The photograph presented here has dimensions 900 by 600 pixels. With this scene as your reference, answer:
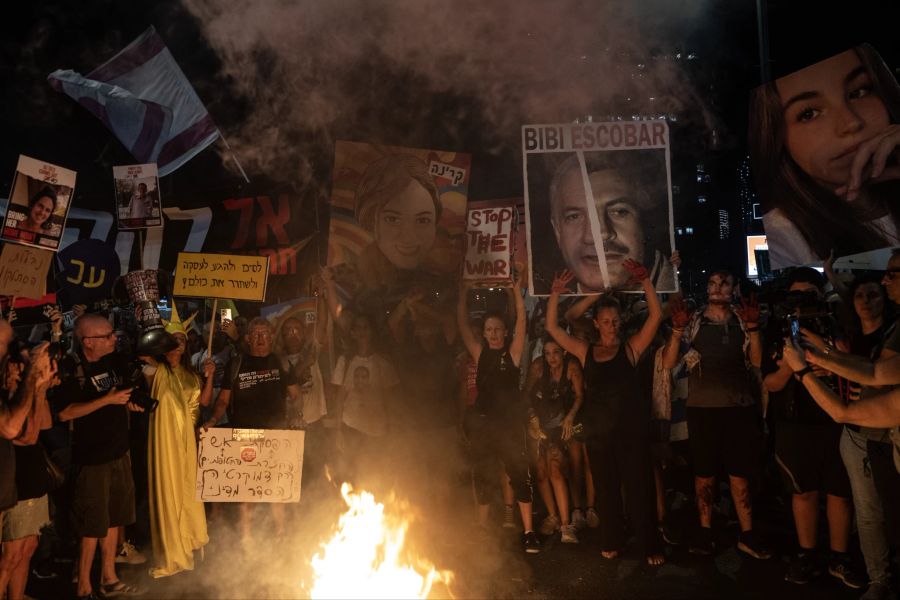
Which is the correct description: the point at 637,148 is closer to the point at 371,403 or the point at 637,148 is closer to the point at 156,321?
the point at 371,403

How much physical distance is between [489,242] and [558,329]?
1.25 meters

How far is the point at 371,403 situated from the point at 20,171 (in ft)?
12.8

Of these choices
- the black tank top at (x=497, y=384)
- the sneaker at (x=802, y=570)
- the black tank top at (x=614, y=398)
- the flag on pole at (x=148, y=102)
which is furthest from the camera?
the flag on pole at (x=148, y=102)

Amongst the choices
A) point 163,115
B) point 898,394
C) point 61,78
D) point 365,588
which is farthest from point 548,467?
point 61,78

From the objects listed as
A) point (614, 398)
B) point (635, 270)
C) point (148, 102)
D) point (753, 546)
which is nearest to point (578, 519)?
point (614, 398)

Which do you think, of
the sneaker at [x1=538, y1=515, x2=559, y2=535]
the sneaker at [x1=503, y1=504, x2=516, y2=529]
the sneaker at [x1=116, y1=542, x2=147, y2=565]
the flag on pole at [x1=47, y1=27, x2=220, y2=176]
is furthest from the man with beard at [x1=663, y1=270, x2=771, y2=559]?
the flag on pole at [x1=47, y1=27, x2=220, y2=176]

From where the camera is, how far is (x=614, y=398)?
16.4ft

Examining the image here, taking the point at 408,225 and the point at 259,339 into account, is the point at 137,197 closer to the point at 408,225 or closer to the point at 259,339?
the point at 259,339

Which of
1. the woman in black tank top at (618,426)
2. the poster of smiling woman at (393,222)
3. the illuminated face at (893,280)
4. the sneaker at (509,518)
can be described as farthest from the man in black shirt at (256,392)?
the illuminated face at (893,280)

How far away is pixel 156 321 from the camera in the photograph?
5328 millimetres

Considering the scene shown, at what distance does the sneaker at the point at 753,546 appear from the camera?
472 centimetres

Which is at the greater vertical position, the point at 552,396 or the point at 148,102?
the point at 148,102

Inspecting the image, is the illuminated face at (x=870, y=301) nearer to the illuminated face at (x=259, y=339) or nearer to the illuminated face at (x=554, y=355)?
the illuminated face at (x=554, y=355)

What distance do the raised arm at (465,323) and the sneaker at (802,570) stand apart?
9.41 feet
